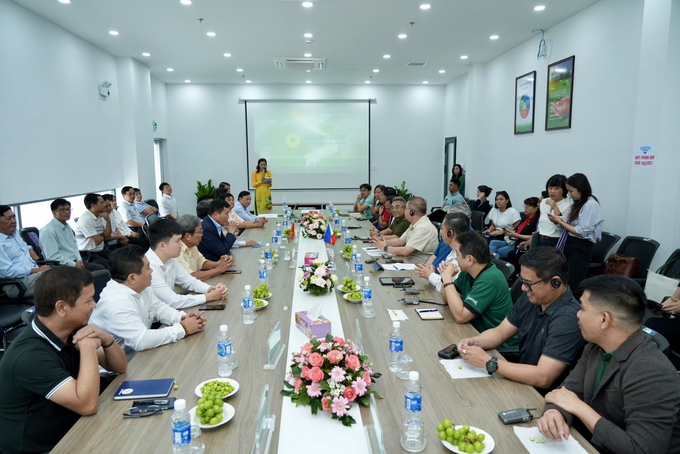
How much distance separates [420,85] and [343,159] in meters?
2.97

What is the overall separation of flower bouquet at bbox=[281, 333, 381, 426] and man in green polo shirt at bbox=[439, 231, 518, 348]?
1096mm

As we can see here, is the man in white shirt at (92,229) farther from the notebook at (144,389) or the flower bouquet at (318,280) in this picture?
the notebook at (144,389)

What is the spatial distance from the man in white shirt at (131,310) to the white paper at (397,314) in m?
1.20

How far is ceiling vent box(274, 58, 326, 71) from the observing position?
913 cm

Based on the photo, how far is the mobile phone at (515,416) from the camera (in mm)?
1746

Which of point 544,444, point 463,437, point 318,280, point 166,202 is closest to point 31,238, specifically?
point 318,280

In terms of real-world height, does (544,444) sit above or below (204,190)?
below

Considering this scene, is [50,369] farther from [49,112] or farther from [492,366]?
[49,112]

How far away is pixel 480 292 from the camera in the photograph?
274 centimetres

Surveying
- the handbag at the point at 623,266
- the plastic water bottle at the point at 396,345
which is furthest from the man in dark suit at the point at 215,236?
the handbag at the point at 623,266

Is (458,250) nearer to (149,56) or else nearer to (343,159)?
(149,56)

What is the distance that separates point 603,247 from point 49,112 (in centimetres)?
763

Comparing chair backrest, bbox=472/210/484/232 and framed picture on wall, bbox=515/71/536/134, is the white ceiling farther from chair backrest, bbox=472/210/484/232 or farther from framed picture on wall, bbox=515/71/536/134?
chair backrest, bbox=472/210/484/232

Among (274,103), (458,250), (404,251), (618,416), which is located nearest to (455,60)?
(274,103)
